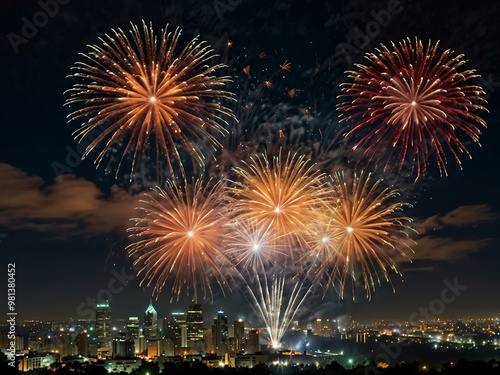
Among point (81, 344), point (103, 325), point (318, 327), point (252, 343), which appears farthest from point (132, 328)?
point (318, 327)

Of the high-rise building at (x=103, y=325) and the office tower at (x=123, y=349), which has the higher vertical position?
the high-rise building at (x=103, y=325)

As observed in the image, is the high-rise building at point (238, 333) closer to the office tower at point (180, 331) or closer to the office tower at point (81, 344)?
the office tower at point (180, 331)

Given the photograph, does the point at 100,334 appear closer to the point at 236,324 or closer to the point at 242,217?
the point at 236,324

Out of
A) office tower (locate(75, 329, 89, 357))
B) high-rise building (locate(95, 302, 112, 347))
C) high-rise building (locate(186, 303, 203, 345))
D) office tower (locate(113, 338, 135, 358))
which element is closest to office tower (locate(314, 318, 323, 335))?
high-rise building (locate(186, 303, 203, 345))

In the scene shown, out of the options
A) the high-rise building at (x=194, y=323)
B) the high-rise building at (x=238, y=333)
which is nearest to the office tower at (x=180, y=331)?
the high-rise building at (x=194, y=323)

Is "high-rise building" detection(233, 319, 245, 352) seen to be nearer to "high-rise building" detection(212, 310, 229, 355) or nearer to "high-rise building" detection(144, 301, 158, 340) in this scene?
"high-rise building" detection(212, 310, 229, 355)

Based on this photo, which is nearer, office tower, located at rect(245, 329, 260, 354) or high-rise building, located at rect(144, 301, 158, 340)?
office tower, located at rect(245, 329, 260, 354)
